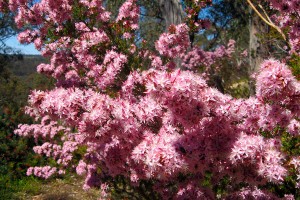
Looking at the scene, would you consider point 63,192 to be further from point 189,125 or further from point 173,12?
point 189,125

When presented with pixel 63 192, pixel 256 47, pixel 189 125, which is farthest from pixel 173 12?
pixel 63 192

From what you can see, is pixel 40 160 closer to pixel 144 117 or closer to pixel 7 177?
pixel 7 177

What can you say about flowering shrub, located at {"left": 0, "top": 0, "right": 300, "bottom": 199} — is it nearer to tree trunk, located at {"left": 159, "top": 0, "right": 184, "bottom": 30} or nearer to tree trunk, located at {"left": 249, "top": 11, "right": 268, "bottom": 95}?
tree trunk, located at {"left": 159, "top": 0, "right": 184, "bottom": 30}

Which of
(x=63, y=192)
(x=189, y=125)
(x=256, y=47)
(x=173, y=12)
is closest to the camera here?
(x=189, y=125)

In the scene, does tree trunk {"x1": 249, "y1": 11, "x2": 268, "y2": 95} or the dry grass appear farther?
tree trunk {"x1": 249, "y1": 11, "x2": 268, "y2": 95}

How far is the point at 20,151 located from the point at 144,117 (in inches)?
339

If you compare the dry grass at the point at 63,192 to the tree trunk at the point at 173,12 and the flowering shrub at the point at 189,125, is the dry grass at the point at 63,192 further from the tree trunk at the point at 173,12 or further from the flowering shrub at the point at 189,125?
the flowering shrub at the point at 189,125

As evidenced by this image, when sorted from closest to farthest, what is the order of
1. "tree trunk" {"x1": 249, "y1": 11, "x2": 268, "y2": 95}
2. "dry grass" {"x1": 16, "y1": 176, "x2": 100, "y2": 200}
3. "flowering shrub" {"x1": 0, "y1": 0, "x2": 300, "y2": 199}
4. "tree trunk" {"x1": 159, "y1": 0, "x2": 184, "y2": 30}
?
"flowering shrub" {"x1": 0, "y1": 0, "x2": 300, "y2": 199}, "tree trunk" {"x1": 159, "y1": 0, "x2": 184, "y2": 30}, "dry grass" {"x1": 16, "y1": 176, "x2": 100, "y2": 200}, "tree trunk" {"x1": 249, "y1": 11, "x2": 268, "y2": 95}

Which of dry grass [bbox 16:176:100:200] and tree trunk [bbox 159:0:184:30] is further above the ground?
tree trunk [bbox 159:0:184:30]

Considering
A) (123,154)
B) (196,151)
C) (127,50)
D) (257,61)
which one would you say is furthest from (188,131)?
(257,61)

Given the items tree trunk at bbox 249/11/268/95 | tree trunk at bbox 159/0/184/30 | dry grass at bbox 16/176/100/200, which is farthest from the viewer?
tree trunk at bbox 249/11/268/95

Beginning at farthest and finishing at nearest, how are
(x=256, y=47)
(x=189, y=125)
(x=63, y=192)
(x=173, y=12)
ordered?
(x=256, y=47) → (x=63, y=192) → (x=173, y=12) → (x=189, y=125)

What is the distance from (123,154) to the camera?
117 inches

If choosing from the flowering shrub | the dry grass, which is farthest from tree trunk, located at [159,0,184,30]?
the dry grass
